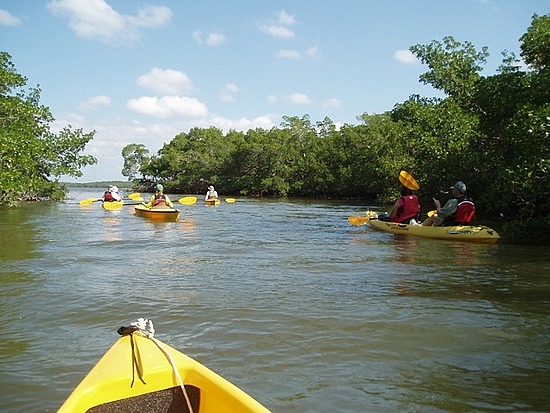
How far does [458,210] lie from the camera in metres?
11.1

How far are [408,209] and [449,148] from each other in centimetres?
386

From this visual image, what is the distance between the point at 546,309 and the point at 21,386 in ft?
17.5

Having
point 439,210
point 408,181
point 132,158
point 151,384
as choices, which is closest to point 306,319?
point 151,384

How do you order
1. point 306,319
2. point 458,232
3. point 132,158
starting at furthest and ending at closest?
1. point 132,158
2. point 458,232
3. point 306,319

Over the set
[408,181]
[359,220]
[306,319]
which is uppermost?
[408,181]

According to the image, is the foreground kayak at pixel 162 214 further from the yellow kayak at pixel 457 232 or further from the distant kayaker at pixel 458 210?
the distant kayaker at pixel 458 210

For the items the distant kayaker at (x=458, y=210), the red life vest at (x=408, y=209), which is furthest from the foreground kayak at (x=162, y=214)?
the distant kayaker at (x=458, y=210)

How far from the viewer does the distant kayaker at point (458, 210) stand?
429 inches

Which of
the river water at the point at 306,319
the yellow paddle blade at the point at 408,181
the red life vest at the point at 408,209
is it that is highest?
the yellow paddle blade at the point at 408,181

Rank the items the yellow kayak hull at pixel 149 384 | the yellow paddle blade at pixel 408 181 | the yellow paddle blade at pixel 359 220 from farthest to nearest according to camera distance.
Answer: the yellow paddle blade at pixel 359 220, the yellow paddle blade at pixel 408 181, the yellow kayak hull at pixel 149 384

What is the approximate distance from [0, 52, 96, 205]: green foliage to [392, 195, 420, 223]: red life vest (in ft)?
38.9

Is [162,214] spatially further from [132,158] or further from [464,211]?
[132,158]

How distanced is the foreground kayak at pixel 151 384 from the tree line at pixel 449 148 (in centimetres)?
867

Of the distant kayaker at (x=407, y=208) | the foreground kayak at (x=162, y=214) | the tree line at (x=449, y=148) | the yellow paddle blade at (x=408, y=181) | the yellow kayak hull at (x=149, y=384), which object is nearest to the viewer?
the yellow kayak hull at (x=149, y=384)
